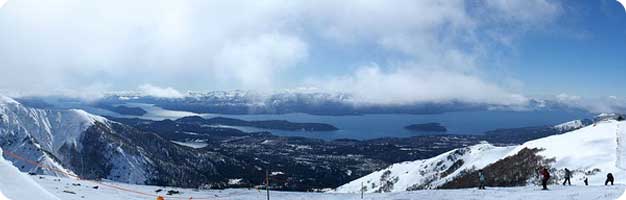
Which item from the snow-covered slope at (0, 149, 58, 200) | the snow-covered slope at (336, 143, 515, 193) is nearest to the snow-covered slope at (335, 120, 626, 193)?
the snow-covered slope at (336, 143, 515, 193)

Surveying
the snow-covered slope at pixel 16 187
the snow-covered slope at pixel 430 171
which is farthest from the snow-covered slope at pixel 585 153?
the snow-covered slope at pixel 16 187

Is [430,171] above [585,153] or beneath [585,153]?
beneath

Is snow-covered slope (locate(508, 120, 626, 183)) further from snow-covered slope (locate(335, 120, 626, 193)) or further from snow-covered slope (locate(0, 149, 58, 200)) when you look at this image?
snow-covered slope (locate(0, 149, 58, 200))

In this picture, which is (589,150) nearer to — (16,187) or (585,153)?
(585,153)

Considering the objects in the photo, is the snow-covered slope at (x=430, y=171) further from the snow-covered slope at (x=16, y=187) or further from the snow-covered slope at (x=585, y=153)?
the snow-covered slope at (x=16, y=187)

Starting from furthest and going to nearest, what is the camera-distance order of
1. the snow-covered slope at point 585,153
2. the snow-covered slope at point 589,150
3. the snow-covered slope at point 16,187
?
the snow-covered slope at point 589,150, the snow-covered slope at point 585,153, the snow-covered slope at point 16,187

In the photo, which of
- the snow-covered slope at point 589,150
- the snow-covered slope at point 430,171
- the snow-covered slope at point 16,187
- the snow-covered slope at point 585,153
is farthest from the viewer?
the snow-covered slope at point 430,171

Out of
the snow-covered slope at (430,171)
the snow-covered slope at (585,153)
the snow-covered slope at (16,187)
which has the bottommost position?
the snow-covered slope at (430,171)

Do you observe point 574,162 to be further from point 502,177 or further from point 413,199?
point 413,199

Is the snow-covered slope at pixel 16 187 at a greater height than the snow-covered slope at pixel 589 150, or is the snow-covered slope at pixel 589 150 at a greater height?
the snow-covered slope at pixel 16 187

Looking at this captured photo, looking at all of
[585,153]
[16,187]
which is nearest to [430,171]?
[585,153]

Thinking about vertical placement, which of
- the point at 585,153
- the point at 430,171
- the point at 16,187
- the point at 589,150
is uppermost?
the point at 16,187
